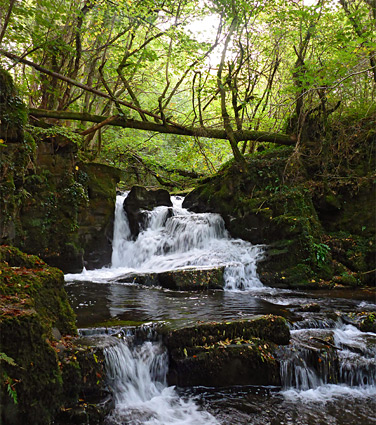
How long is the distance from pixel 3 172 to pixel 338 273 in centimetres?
881

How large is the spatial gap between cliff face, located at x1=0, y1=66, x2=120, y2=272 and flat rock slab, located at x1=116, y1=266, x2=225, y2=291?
2.20 m

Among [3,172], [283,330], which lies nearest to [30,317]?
[283,330]

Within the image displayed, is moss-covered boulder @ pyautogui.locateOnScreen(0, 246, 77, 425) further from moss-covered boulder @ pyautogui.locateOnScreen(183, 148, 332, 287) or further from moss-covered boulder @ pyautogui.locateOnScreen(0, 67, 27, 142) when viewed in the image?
moss-covered boulder @ pyautogui.locateOnScreen(183, 148, 332, 287)

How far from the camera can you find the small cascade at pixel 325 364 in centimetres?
422

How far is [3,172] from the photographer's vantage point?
22.4 ft

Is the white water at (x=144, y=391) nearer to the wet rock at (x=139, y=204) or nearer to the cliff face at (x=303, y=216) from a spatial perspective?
the cliff face at (x=303, y=216)

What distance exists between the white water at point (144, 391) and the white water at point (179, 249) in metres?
4.58

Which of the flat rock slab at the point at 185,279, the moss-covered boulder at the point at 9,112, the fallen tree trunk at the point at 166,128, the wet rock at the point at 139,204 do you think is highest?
the fallen tree trunk at the point at 166,128

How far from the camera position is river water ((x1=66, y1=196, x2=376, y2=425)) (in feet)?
11.7

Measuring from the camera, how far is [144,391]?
3891 millimetres

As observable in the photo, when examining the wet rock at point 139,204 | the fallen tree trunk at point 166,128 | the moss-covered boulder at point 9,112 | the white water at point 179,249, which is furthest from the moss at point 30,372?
the wet rock at point 139,204

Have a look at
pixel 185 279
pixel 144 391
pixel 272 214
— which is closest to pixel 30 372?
pixel 144 391

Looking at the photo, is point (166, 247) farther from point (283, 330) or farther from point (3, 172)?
point (283, 330)

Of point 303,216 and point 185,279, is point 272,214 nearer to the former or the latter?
point 303,216
